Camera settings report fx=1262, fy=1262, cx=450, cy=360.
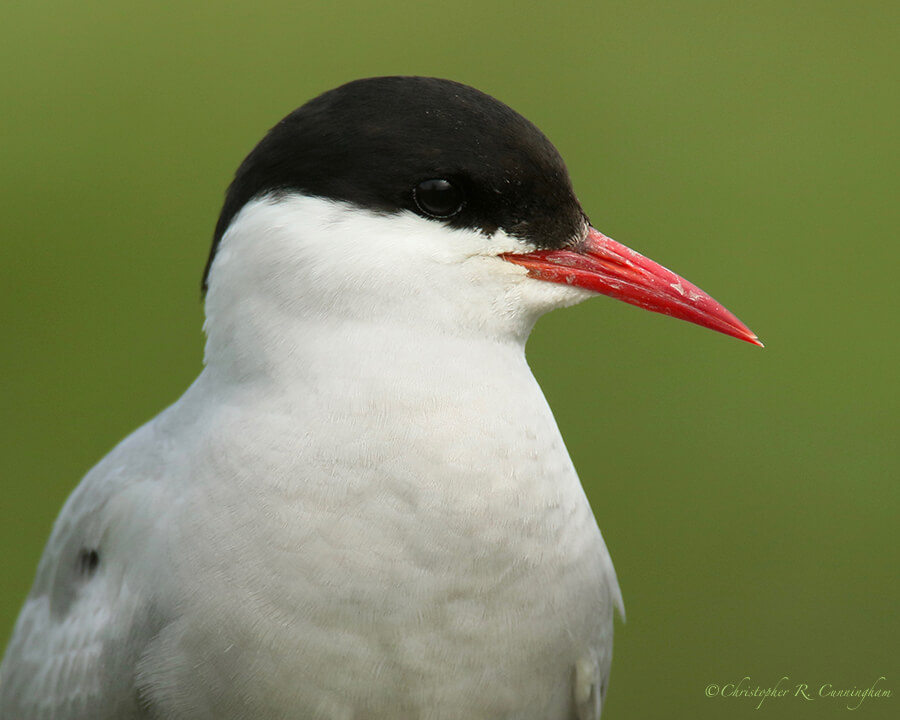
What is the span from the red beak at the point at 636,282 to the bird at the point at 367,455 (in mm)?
58

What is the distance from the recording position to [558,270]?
A: 2.37m

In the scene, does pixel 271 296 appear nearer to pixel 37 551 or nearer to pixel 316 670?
pixel 316 670

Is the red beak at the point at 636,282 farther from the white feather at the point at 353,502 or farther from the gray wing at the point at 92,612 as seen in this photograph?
the gray wing at the point at 92,612

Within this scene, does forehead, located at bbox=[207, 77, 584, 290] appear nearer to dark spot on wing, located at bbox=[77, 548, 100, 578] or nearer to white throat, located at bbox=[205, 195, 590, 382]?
white throat, located at bbox=[205, 195, 590, 382]

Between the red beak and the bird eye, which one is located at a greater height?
the bird eye

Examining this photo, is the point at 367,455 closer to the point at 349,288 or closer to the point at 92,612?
the point at 349,288

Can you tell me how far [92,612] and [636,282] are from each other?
1233 millimetres

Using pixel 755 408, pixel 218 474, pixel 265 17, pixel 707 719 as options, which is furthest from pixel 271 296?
pixel 265 17

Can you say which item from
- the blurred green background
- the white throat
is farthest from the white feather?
the blurred green background

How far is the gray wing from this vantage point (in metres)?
Answer: 2.35

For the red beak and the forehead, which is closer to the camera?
the forehead

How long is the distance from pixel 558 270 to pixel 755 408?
3555 mm

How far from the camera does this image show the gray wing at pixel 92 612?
235 centimetres

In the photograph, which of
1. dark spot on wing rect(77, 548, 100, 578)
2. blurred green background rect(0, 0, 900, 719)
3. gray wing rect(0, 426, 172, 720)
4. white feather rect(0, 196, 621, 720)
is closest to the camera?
white feather rect(0, 196, 621, 720)
